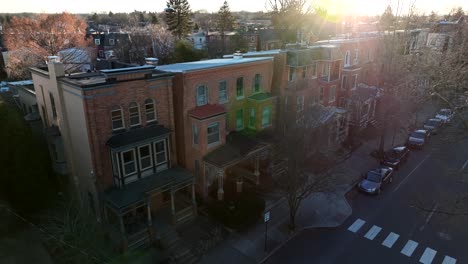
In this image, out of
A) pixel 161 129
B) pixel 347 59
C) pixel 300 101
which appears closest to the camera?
pixel 161 129

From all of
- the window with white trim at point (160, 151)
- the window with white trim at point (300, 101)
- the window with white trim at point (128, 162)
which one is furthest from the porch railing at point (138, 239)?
the window with white trim at point (300, 101)

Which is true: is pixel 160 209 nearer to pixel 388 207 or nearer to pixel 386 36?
pixel 388 207

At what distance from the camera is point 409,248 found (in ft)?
57.8

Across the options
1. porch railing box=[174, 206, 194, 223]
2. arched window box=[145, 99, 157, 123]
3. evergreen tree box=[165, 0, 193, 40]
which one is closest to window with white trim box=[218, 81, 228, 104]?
arched window box=[145, 99, 157, 123]

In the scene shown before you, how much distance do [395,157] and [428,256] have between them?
1170cm

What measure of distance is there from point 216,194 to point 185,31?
162 ft

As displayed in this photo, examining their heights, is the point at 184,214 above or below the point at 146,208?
below

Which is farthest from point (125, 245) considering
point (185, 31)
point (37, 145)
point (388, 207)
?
point (185, 31)

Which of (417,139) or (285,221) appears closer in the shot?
(285,221)

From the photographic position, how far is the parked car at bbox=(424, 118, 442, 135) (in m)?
33.4

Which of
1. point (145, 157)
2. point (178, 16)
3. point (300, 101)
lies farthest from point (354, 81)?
point (178, 16)

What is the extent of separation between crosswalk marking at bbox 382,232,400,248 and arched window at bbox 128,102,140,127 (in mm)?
16063

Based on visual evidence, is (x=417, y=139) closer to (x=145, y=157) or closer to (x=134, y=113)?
(x=145, y=157)

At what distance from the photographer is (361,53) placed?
114ft
